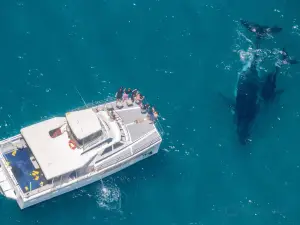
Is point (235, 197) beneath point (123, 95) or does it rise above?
beneath

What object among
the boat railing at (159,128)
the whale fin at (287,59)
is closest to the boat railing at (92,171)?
the boat railing at (159,128)

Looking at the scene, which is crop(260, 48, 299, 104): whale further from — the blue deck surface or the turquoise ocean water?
the blue deck surface

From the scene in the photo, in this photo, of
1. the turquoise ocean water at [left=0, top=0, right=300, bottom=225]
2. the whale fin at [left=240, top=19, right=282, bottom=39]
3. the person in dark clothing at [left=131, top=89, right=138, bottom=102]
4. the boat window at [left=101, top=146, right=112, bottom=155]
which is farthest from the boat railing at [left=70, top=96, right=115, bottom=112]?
the whale fin at [left=240, top=19, right=282, bottom=39]

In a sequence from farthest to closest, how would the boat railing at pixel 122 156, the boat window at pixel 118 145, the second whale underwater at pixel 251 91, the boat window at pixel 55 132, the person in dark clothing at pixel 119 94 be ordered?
the second whale underwater at pixel 251 91
the person in dark clothing at pixel 119 94
the boat window at pixel 118 145
the boat railing at pixel 122 156
the boat window at pixel 55 132

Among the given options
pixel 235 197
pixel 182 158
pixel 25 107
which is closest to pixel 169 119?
pixel 182 158

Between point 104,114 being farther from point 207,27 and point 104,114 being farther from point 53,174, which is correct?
point 207,27

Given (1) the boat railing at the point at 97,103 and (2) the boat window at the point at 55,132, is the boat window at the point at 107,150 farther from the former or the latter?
(1) the boat railing at the point at 97,103

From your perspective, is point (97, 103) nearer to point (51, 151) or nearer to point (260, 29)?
point (51, 151)

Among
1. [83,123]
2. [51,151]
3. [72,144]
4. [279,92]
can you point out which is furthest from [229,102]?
[51,151]
